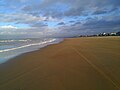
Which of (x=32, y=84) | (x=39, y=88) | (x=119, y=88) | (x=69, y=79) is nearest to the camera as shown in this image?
(x=119, y=88)

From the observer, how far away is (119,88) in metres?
4.35

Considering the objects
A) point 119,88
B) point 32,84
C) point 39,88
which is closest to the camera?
point 119,88

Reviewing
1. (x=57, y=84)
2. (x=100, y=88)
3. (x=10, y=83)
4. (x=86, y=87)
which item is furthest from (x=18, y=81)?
(x=100, y=88)

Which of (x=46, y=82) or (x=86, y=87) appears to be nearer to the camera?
(x=86, y=87)

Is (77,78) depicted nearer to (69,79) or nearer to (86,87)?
(69,79)

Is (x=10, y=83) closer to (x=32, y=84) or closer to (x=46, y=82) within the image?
(x=32, y=84)

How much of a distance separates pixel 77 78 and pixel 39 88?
1.61 m

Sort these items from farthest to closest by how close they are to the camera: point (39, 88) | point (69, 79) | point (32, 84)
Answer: point (69, 79)
point (32, 84)
point (39, 88)

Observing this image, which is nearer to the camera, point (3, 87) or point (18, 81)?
point (3, 87)

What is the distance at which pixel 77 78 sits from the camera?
557 centimetres

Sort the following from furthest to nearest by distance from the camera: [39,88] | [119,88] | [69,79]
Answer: [69,79] < [39,88] < [119,88]

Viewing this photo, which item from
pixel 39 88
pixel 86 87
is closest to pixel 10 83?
pixel 39 88

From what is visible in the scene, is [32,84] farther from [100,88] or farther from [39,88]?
[100,88]

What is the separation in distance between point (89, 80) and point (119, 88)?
1.18 meters
